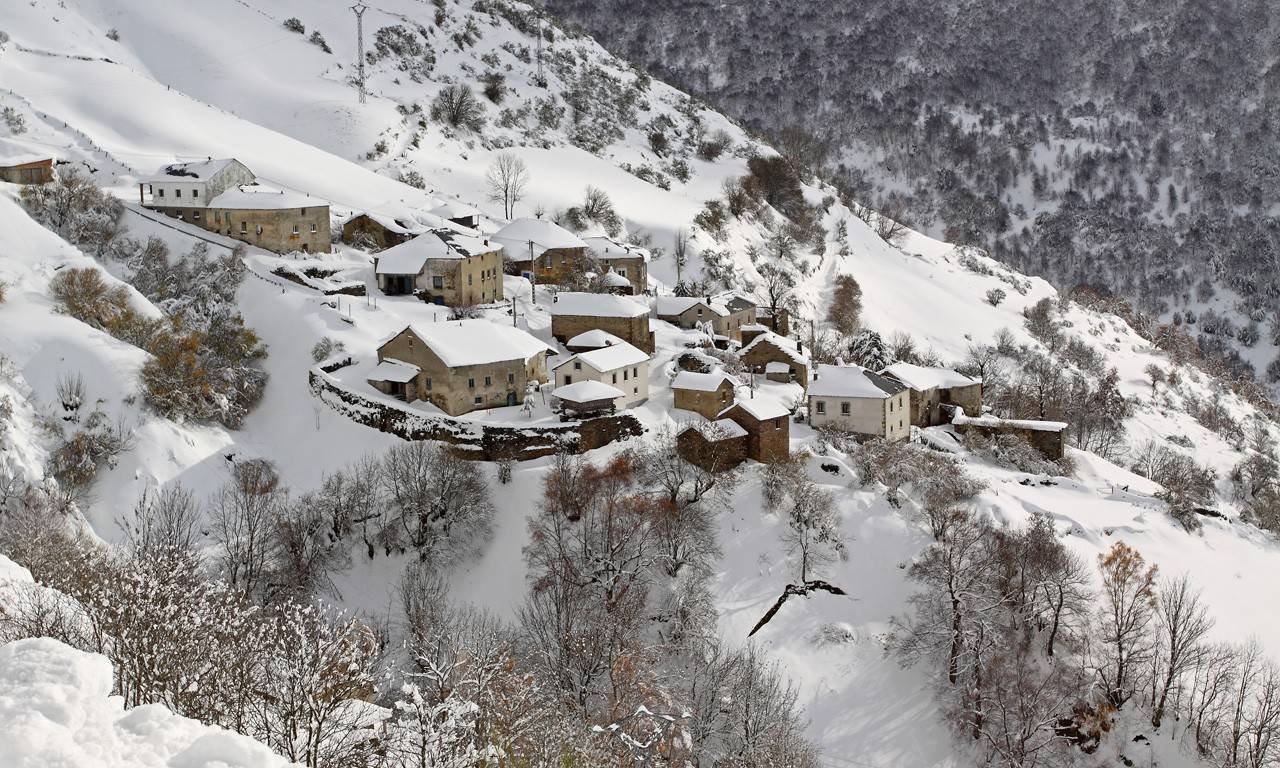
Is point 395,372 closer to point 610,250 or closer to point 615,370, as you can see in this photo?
point 615,370

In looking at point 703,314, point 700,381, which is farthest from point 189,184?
point 700,381

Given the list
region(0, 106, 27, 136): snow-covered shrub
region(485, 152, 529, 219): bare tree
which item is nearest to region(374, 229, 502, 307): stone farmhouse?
region(485, 152, 529, 219): bare tree

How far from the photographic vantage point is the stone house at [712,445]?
155ft

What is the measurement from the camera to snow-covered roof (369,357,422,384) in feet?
162

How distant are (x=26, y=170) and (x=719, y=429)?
44541 millimetres

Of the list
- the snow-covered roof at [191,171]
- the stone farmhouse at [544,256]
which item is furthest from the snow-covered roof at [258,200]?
the stone farmhouse at [544,256]

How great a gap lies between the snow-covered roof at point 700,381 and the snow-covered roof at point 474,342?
726 cm

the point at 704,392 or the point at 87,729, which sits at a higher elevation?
the point at 87,729

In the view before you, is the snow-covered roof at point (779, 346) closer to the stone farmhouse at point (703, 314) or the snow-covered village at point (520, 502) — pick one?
the snow-covered village at point (520, 502)

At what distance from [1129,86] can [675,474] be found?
190 metres

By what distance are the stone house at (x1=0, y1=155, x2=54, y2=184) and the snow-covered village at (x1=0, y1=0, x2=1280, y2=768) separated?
207 mm

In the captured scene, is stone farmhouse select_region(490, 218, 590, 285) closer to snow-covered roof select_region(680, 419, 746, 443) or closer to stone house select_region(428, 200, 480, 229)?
stone house select_region(428, 200, 480, 229)

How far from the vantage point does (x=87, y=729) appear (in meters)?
9.46

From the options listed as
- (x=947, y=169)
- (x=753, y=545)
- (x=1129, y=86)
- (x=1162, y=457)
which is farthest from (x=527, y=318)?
(x=1129, y=86)
